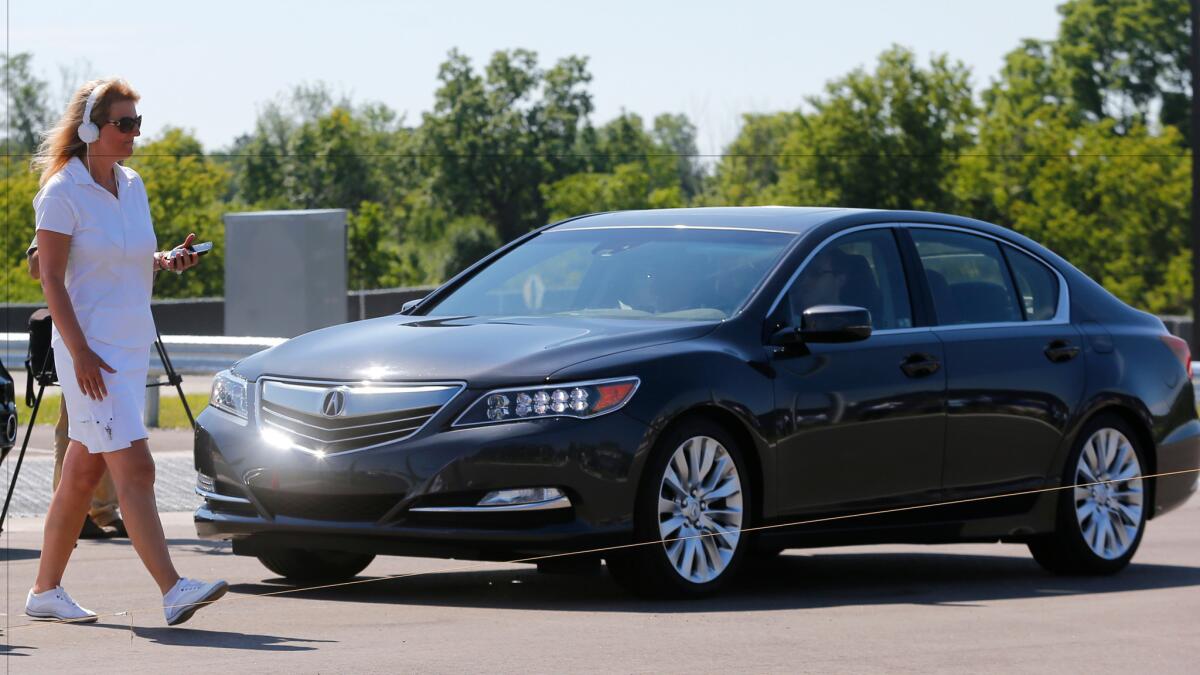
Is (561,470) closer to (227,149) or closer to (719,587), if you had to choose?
(719,587)

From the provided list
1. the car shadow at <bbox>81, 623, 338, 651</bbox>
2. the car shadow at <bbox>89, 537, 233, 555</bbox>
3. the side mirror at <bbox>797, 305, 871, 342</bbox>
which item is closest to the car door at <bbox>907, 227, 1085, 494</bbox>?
the side mirror at <bbox>797, 305, 871, 342</bbox>

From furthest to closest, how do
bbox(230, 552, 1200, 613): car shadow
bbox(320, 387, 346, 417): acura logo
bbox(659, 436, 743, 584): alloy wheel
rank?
1. bbox(230, 552, 1200, 613): car shadow
2. bbox(659, 436, 743, 584): alloy wheel
3. bbox(320, 387, 346, 417): acura logo

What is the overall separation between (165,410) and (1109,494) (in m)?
13.8

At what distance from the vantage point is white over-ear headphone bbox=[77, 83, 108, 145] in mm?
6855

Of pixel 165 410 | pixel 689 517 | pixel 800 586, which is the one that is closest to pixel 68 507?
pixel 689 517

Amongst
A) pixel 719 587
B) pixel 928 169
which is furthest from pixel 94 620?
pixel 928 169

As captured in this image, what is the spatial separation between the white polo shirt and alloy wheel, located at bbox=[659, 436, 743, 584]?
2032mm

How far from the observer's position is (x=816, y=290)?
852 centimetres

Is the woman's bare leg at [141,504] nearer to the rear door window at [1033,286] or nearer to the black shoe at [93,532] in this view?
the black shoe at [93,532]

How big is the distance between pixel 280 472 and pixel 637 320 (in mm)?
1538

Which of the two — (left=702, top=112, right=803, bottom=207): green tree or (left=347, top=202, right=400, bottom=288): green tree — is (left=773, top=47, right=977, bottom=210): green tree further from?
(left=347, top=202, right=400, bottom=288): green tree

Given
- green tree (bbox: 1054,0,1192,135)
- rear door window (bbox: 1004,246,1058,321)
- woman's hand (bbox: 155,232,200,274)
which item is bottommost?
rear door window (bbox: 1004,246,1058,321)

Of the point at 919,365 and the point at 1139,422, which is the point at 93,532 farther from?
the point at 1139,422

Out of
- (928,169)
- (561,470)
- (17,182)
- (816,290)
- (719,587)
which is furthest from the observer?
(17,182)
